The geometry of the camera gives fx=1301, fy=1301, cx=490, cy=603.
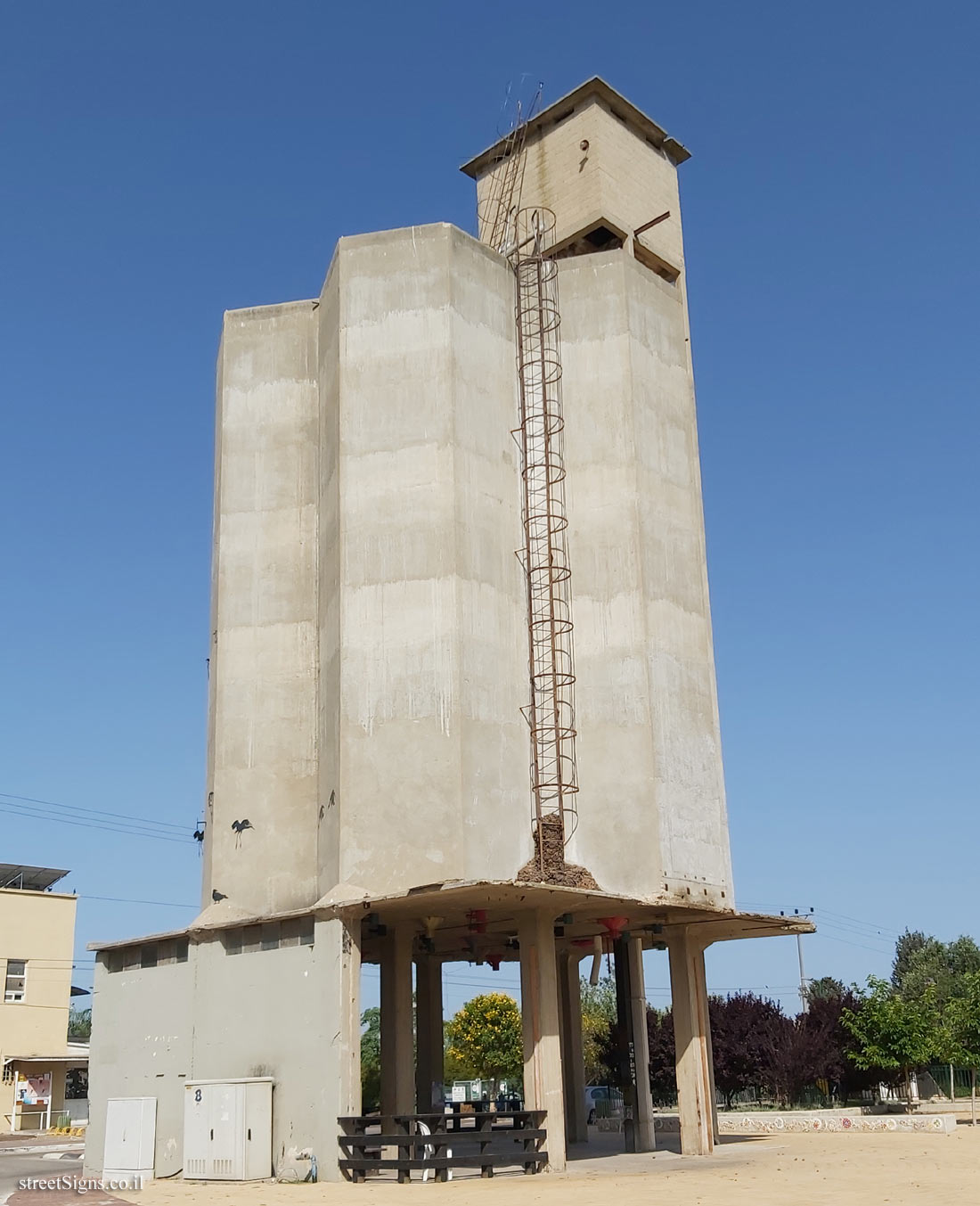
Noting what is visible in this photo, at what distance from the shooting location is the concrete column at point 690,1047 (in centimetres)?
3166

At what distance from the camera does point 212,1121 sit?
91.7 feet

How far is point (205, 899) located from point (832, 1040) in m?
34.6

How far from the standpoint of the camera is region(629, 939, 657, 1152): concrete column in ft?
112

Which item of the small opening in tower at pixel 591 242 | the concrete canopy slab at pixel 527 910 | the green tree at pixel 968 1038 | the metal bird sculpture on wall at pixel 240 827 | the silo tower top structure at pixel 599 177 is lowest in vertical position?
the green tree at pixel 968 1038

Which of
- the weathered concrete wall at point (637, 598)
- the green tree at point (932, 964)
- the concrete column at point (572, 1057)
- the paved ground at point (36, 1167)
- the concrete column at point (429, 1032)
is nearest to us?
the paved ground at point (36, 1167)

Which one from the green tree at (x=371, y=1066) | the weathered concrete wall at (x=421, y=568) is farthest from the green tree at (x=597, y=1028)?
the weathered concrete wall at (x=421, y=568)

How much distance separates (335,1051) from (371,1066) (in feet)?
147

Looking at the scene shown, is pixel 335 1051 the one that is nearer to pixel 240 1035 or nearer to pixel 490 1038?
pixel 240 1035

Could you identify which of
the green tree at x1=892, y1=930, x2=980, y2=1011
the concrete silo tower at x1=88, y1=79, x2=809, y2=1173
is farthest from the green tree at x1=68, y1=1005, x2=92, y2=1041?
the concrete silo tower at x1=88, y1=79, x2=809, y2=1173

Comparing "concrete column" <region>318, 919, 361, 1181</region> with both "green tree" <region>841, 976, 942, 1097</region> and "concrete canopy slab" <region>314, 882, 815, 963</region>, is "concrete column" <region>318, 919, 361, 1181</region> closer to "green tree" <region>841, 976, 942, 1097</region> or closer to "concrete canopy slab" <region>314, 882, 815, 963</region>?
"concrete canopy slab" <region>314, 882, 815, 963</region>

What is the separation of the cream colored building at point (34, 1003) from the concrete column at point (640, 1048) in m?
33.1

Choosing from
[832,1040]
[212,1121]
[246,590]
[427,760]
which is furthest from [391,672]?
[832,1040]

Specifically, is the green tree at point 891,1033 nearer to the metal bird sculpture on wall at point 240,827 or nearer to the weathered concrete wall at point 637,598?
the weathered concrete wall at point 637,598

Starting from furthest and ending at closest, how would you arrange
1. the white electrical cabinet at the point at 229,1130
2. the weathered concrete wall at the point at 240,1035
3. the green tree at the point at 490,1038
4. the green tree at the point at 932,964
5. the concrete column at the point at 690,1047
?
the green tree at the point at 932,964 → the green tree at the point at 490,1038 → the concrete column at the point at 690,1047 → the white electrical cabinet at the point at 229,1130 → the weathered concrete wall at the point at 240,1035
